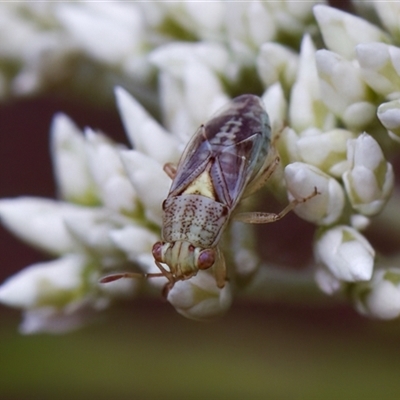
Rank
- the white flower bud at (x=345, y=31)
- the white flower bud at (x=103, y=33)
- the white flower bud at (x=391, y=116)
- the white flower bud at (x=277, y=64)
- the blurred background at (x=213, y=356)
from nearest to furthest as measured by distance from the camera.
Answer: the white flower bud at (x=391, y=116)
the white flower bud at (x=345, y=31)
the white flower bud at (x=277, y=64)
the white flower bud at (x=103, y=33)
the blurred background at (x=213, y=356)

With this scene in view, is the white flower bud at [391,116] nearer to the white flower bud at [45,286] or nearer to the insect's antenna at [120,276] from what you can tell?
the insect's antenna at [120,276]

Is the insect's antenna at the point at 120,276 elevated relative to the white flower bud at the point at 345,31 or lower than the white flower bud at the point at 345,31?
lower

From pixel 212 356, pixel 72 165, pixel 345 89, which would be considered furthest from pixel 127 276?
pixel 212 356

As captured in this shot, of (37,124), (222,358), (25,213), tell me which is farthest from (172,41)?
(37,124)

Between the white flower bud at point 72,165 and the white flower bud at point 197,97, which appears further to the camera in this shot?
the white flower bud at point 72,165

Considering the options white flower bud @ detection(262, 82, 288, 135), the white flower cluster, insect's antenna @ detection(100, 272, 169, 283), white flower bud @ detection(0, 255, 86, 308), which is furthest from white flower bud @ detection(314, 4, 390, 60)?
white flower bud @ detection(0, 255, 86, 308)

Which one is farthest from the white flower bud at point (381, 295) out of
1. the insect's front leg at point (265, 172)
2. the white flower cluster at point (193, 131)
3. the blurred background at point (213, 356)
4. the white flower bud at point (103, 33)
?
the white flower bud at point (103, 33)

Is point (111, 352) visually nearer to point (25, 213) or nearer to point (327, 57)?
point (25, 213)

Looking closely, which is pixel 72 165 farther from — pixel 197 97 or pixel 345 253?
pixel 345 253
